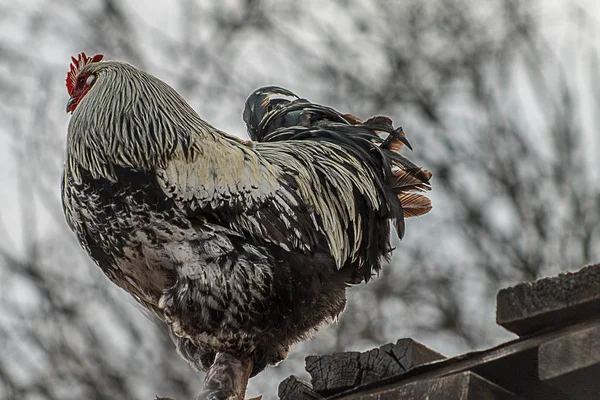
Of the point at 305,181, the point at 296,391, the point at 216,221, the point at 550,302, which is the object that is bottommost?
the point at 550,302

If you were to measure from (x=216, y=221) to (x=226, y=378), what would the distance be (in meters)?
0.58

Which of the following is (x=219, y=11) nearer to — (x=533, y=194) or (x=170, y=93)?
(x=533, y=194)

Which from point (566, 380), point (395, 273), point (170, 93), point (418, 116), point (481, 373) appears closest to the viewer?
point (566, 380)

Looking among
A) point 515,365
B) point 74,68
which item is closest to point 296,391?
point 515,365

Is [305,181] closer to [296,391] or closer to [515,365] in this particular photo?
[296,391]

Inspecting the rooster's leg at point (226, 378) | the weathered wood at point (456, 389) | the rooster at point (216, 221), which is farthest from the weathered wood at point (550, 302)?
the rooster's leg at point (226, 378)

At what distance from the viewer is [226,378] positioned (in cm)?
436

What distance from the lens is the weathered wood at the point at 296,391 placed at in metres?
4.10

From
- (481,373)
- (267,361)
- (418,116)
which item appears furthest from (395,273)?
(481,373)

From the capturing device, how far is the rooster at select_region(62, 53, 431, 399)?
4.23 m

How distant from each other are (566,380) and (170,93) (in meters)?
2.15

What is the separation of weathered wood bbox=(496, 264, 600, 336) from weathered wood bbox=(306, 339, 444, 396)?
1.68 ft

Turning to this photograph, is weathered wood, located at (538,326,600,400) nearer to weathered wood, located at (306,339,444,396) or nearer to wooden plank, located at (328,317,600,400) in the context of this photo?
wooden plank, located at (328,317,600,400)

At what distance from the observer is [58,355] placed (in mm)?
9547
